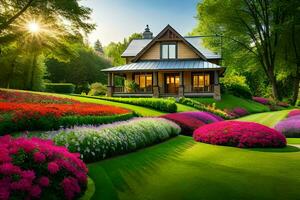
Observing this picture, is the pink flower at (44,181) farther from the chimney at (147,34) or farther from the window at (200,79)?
the chimney at (147,34)

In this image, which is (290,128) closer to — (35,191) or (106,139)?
(106,139)

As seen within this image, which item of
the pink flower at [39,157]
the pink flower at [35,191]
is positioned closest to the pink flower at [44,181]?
the pink flower at [35,191]

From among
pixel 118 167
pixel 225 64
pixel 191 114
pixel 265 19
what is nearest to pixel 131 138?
pixel 118 167

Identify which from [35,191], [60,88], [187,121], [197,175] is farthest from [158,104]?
[60,88]

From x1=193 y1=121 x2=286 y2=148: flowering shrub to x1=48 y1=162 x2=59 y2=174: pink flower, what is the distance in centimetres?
903

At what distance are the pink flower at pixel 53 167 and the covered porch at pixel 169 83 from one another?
32620mm

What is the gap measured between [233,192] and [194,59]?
3682 cm

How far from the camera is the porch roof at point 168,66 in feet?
125

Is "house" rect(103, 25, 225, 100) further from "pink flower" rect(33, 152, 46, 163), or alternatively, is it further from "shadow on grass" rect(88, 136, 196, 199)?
"pink flower" rect(33, 152, 46, 163)

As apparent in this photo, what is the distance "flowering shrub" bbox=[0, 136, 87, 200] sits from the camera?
516 centimetres

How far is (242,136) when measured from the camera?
1361 cm

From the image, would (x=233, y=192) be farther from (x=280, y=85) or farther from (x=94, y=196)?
(x=280, y=85)

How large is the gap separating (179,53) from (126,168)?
1406 inches

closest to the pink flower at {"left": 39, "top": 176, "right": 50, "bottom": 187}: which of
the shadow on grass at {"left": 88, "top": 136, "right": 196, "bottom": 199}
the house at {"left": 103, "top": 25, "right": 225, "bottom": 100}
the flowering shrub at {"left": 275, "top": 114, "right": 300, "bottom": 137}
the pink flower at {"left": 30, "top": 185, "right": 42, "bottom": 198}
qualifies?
the pink flower at {"left": 30, "top": 185, "right": 42, "bottom": 198}
